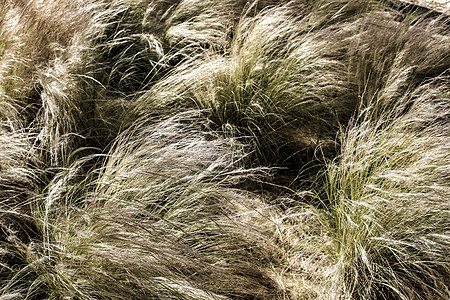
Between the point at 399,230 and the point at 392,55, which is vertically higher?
the point at 392,55

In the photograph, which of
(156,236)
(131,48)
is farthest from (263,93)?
(156,236)

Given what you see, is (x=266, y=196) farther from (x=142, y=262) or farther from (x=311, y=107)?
(x=142, y=262)

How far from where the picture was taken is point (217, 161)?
212 cm

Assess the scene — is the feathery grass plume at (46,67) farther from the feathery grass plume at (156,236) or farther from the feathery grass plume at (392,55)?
the feathery grass plume at (392,55)

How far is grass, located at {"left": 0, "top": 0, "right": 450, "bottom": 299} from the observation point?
5.64 ft

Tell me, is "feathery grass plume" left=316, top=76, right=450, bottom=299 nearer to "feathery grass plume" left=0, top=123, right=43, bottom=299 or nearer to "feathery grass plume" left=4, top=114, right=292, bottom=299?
"feathery grass plume" left=4, top=114, right=292, bottom=299

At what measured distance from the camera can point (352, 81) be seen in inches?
111

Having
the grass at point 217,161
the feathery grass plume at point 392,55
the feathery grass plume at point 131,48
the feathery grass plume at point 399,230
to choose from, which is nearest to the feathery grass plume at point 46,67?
the grass at point 217,161

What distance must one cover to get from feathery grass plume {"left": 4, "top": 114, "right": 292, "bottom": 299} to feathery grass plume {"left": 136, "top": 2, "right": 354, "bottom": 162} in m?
0.43

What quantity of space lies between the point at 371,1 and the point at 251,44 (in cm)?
131

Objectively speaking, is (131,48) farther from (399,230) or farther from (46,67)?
(399,230)

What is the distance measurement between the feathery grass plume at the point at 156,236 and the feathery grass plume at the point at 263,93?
425 millimetres

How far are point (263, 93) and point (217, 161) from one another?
2.44ft

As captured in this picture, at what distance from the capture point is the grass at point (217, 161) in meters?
1.72
